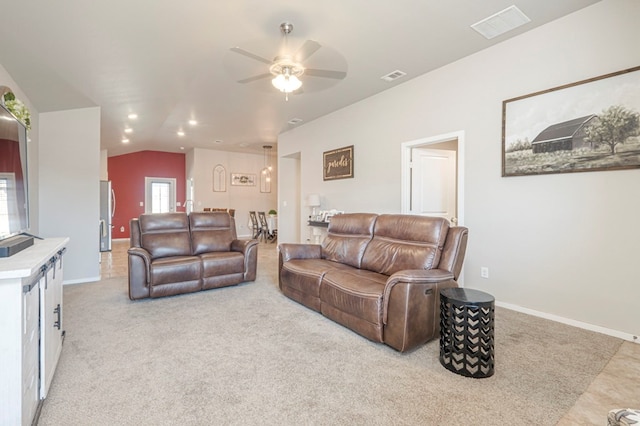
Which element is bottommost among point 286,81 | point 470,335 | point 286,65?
point 470,335

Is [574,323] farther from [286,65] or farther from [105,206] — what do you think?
[105,206]

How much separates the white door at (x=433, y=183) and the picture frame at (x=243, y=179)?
22.8ft

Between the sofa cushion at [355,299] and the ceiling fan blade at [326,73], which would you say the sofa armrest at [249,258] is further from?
the ceiling fan blade at [326,73]

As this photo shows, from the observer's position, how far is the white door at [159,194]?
9828 millimetres

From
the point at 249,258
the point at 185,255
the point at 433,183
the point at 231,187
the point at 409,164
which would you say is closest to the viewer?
the point at 185,255

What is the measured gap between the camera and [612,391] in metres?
1.84

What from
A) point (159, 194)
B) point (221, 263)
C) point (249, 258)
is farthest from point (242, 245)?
point (159, 194)

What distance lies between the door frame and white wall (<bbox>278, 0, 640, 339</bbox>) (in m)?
0.07

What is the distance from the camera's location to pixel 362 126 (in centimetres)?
516

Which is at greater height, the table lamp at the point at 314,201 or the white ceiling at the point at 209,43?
the white ceiling at the point at 209,43

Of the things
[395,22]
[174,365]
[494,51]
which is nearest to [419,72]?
[494,51]

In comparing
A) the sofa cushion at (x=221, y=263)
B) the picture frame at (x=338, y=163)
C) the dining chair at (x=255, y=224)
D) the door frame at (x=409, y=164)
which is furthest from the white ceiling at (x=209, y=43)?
the dining chair at (x=255, y=224)

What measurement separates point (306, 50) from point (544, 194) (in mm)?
2848

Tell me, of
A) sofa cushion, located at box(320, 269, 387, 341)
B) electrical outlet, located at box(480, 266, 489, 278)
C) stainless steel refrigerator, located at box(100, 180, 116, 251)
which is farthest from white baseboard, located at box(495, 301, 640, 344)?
stainless steel refrigerator, located at box(100, 180, 116, 251)
